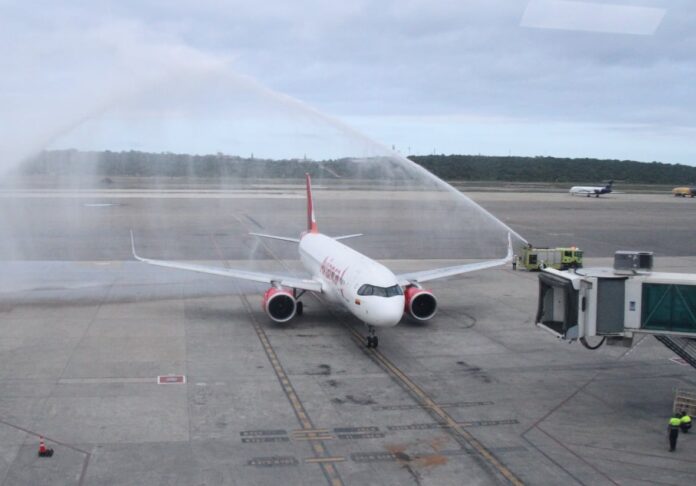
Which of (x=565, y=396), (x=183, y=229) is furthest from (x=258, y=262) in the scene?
(x=565, y=396)

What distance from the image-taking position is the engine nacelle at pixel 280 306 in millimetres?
37000

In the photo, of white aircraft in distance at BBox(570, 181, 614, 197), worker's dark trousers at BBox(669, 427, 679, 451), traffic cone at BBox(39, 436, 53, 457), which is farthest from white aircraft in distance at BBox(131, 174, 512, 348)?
white aircraft in distance at BBox(570, 181, 614, 197)

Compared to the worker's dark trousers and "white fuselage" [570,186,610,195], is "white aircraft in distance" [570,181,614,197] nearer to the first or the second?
"white fuselage" [570,186,610,195]

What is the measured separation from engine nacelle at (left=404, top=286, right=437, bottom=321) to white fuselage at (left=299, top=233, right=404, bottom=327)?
111 inches

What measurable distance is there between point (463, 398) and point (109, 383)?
12685mm

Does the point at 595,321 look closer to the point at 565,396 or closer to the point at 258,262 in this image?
the point at 565,396

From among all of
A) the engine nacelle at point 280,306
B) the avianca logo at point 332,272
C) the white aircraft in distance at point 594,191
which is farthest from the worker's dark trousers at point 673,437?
the white aircraft in distance at point 594,191

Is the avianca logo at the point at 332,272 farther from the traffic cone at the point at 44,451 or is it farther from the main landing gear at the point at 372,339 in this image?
the traffic cone at the point at 44,451

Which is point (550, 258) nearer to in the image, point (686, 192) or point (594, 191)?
point (594, 191)

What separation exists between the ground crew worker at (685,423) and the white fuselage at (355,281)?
38.6 feet

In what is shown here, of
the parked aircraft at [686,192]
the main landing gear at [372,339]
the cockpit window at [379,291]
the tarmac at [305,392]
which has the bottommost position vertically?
the tarmac at [305,392]

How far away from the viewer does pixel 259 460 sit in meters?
21.0

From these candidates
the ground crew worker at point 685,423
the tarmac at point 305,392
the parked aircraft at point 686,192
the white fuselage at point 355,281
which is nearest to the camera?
the tarmac at point 305,392

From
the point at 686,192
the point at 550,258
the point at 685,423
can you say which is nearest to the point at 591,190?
Result: the point at 686,192
